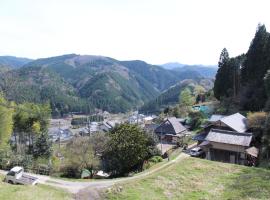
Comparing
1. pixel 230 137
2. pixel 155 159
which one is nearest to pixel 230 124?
pixel 230 137

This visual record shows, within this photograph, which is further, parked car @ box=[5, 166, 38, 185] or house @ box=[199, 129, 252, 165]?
house @ box=[199, 129, 252, 165]

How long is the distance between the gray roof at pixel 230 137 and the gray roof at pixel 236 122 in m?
3.24

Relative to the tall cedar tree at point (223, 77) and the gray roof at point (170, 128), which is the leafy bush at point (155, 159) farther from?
the tall cedar tree at point (223, 77)

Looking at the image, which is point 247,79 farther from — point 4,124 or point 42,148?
point 4,124

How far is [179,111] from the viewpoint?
67.9m

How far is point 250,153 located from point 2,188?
1015 inches

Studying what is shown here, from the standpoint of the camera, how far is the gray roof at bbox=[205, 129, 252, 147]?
35281mm

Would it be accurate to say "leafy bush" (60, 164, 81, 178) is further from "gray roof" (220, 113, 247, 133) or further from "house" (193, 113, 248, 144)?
"gray roof" (220, 113, 247, 133)

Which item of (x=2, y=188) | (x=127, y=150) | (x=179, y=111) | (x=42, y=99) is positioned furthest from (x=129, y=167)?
(x=42, y=99)

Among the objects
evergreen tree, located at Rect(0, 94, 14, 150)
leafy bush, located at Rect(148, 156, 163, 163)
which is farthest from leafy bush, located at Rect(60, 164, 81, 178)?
evergreen tree, located at Rect(0, 94, 14, 150)

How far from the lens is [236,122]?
136 ft

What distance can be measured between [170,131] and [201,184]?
2556 centimetres

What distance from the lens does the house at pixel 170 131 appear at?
161ft

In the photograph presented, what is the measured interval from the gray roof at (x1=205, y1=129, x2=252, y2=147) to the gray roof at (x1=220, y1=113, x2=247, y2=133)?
10.6 feet
